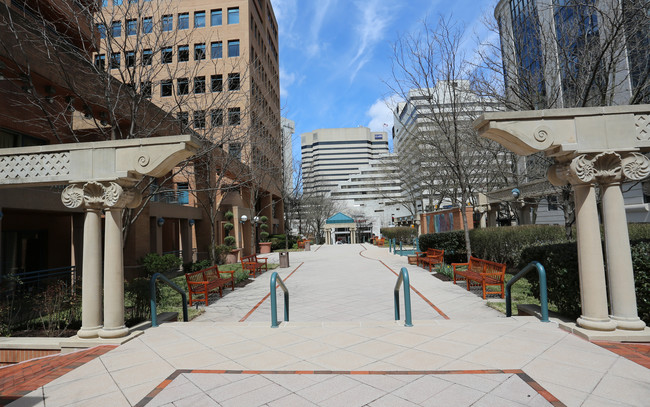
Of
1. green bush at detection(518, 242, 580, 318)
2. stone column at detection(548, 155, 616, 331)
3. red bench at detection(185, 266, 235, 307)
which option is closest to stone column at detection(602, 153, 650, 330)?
stone column at detection(548, 155, 616, 331)

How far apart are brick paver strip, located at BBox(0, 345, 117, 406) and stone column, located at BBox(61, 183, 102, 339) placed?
511 mm

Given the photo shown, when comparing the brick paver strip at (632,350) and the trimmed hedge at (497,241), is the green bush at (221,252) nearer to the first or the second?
the trimmed hedge at (497,241)

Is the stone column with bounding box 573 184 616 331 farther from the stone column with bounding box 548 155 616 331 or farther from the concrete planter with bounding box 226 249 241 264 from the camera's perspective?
the concrete planter with bounding box 226 249 241 264

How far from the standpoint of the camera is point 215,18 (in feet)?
97.2

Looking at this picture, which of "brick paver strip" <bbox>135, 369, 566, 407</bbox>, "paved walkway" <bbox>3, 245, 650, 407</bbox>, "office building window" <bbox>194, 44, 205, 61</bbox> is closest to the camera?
"paved walkway" <bbox>3, 245, 650, 407</bbox>

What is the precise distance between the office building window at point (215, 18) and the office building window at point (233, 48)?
6.67 feet

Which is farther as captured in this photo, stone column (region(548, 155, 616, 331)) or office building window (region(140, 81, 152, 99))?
office building window (region(140, 81, 152, 99))

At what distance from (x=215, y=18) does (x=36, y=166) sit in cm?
2873

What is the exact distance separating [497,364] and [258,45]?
3463 cm

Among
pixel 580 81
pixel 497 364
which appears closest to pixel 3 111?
pixel 497 364

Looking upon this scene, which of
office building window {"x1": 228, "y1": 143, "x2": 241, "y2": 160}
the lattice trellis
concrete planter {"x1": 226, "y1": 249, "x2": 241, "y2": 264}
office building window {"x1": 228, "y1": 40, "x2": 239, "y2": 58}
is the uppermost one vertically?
office building window {"x1": 228, "y1": 40, "x2": 239, "y2": 58}

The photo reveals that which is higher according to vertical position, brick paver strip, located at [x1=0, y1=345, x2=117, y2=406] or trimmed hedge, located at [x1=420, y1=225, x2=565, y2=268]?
trimmed hedge, located at [x1=420, y1=225, x2=565, y2=268]

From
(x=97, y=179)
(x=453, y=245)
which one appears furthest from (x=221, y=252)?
(x=97, y=179)

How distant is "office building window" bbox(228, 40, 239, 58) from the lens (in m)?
29.1
